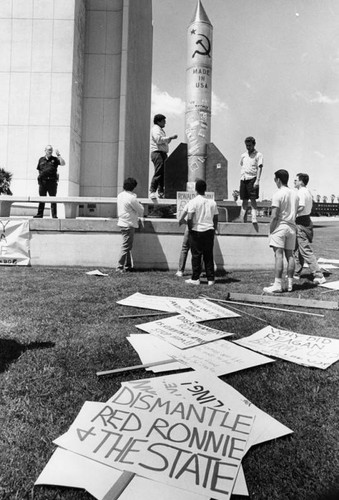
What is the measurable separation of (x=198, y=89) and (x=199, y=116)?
793 mm

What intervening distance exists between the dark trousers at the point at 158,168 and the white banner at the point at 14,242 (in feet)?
11.0

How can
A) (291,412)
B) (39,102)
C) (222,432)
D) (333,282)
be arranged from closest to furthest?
1. (222,432)
2. (291,412)
3. (333,282)
4. (39,102)

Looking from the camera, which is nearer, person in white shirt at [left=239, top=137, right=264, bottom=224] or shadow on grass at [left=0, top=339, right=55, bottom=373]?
shadow on grass at [left=0, top=339, right=55, bottom=373]

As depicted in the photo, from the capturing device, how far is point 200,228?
24.3 ft

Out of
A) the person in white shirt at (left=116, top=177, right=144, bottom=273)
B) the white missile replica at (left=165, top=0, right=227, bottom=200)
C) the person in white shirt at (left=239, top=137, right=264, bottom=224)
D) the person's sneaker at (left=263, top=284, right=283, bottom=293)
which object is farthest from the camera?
the white missile replica at (left=165, top=0, right=227, bottom=200)

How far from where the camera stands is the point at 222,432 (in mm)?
2277

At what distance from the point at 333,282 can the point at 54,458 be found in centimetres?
704

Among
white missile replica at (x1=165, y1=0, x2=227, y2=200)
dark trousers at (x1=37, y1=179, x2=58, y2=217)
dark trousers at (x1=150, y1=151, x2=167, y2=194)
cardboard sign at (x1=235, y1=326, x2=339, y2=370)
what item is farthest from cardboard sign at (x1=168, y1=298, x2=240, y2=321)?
white missile replica at (x1=165, y1=0, x2=227, y2=200)

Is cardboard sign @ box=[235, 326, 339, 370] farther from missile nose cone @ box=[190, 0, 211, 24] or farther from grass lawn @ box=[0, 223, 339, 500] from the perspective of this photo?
missile nose cone @ box=[190, 0, 211, 24]

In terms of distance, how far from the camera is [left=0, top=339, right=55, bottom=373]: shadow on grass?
10.6 ft

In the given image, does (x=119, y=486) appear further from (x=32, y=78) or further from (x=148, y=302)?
(x=32, y=78)

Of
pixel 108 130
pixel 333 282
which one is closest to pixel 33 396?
pixel 333 282

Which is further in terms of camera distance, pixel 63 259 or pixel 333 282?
pixel 63 259

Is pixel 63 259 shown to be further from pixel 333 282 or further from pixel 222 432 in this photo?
pixel 222 432
